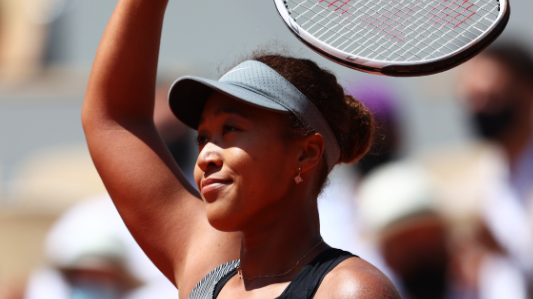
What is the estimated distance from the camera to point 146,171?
280 cm

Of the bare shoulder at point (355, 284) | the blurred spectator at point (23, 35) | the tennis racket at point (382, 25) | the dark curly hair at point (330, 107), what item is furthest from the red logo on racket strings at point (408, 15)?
the blurred spectator at point (23, 35)

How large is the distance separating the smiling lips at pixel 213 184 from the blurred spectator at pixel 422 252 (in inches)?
83.2

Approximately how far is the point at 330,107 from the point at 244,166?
0.33 m

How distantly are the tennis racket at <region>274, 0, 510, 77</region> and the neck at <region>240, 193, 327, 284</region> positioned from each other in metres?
0.46

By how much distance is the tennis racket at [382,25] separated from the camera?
2.46 metres

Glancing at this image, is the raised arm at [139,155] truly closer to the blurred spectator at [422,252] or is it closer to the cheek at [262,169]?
the cheek at [262,169]

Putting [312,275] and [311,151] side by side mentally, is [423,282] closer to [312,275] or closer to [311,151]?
[311,151]

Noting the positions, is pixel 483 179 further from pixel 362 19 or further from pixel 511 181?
pixel 362 19

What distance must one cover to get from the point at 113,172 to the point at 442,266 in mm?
2194

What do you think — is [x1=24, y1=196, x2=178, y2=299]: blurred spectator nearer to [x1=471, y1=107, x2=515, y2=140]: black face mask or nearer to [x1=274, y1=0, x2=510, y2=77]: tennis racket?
[x1=471, y1=107, x2=515, y2=140]: black face mask

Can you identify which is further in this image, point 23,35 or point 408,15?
point 23,35

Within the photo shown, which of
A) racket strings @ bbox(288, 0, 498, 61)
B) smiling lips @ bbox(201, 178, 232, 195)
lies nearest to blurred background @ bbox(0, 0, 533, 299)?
racket strings @ bbox(288, 0, 498, 61)

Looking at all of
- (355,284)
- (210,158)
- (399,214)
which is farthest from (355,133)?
(399,214)

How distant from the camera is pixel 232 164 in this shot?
7.99 feet
